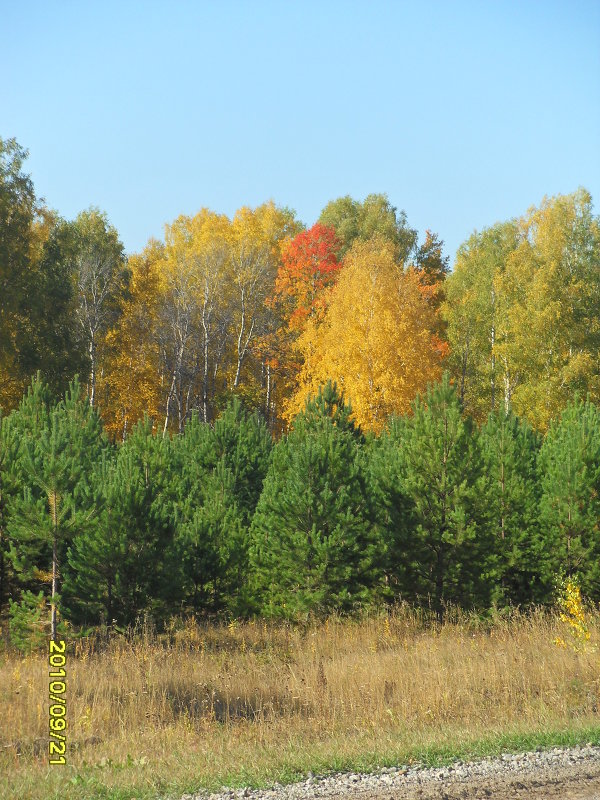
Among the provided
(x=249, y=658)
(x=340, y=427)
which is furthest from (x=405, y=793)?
(x=340, y=427)

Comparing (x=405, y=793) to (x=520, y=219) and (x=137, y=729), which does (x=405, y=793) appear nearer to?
(x=137, y=729)

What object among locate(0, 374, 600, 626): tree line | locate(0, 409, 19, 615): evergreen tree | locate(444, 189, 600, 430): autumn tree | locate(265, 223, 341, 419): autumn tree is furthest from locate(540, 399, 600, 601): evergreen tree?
locate(265, 223, 341, 419): autumn tree

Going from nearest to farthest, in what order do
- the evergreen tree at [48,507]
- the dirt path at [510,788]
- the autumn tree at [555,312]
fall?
the dirt path at [510,788], the evergreen tree at [48,507], the autumn tree at [555,312]

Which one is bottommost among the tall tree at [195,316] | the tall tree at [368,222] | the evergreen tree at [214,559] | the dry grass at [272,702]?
the dry grass at [272,702]

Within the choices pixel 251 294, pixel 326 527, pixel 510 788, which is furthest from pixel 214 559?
pixel 251 294

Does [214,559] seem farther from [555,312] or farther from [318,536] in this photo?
[555,312]

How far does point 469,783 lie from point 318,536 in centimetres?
890

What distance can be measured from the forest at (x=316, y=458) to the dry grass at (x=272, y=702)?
158 cm

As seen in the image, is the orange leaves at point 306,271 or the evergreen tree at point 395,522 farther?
the orange leaves at point 306,271

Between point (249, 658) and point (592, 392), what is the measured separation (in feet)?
90.6

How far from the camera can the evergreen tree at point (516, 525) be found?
17.2 metres

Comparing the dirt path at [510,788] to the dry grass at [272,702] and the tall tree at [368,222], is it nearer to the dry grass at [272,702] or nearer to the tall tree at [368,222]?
the dry grass at [272,702]

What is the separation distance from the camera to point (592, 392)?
36.8m
